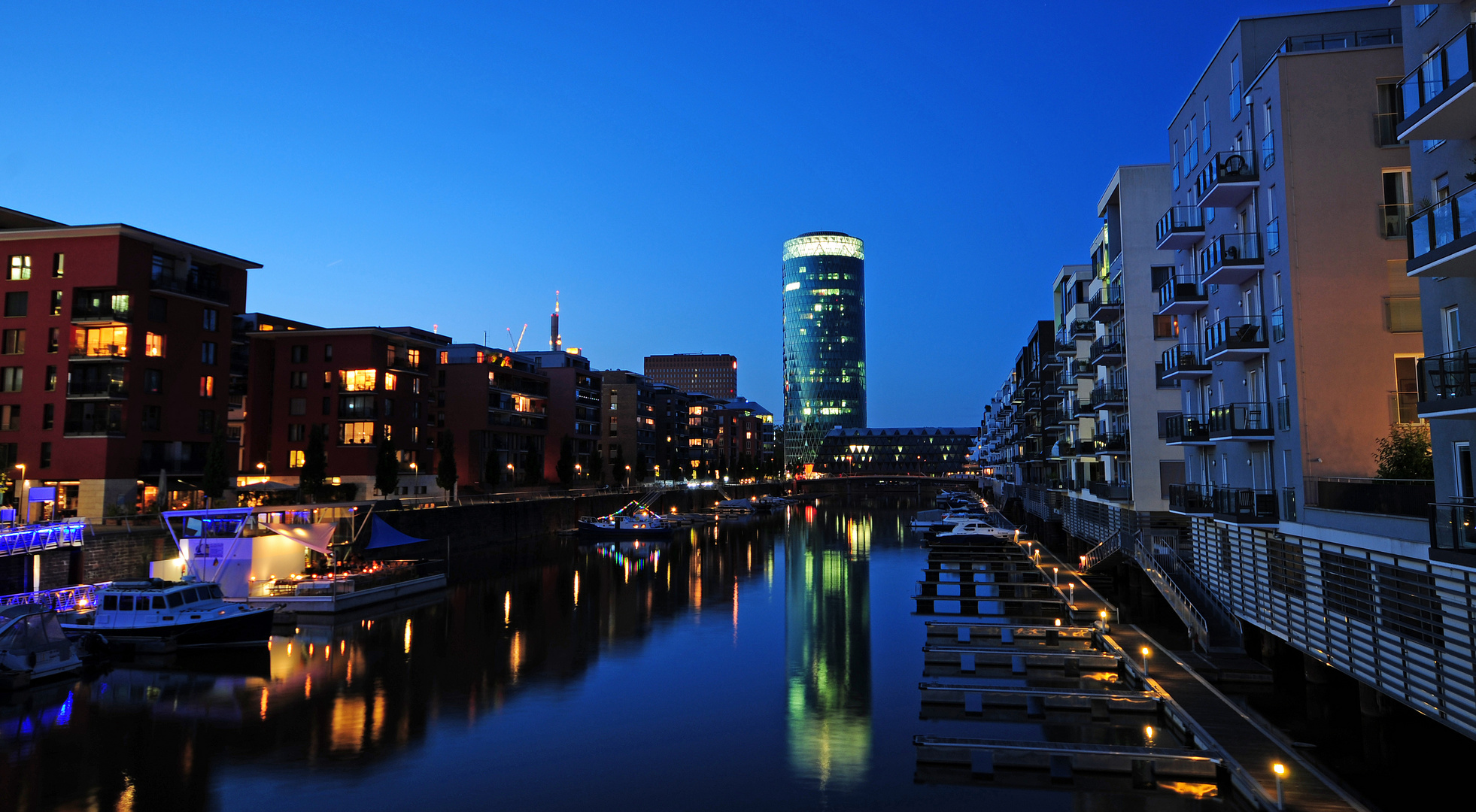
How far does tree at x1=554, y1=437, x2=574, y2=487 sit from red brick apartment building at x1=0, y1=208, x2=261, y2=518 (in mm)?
58820

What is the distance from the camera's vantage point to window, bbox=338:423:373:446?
8731 centimetres

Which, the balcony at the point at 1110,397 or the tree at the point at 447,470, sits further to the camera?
the tree at the point at 447,470

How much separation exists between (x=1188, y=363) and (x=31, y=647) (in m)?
46.1

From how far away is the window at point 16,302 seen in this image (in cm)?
5931

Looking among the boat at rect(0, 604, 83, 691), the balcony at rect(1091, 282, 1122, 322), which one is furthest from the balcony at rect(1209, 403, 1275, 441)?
the boat at rect(0, 604, 83, 691)

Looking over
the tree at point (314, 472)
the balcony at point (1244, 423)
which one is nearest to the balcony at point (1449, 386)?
the balcony at point (1244, 423)

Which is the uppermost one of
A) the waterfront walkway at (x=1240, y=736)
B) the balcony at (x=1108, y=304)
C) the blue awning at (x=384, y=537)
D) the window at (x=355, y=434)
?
the balcony at (x=1108, y=304)

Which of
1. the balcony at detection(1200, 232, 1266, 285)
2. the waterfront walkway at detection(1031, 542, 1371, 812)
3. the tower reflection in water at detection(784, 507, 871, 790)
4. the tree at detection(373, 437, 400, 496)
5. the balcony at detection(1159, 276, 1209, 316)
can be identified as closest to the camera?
the waterfront walkway at detection(1031, 542, 1371, 812)


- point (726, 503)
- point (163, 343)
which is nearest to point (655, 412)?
point (726, 503)

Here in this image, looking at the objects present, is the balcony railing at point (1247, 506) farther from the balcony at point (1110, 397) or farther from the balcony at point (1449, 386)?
the balcony at point (1110, 397)

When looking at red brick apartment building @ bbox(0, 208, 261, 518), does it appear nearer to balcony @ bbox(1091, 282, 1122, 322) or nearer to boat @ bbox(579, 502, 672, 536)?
boat @ bbox(579, 502, 672, 536)

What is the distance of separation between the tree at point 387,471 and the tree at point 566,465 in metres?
36.1

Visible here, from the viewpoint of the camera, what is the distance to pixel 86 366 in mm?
59062

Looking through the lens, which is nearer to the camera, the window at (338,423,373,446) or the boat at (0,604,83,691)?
the boat at (0,604,83,691)
